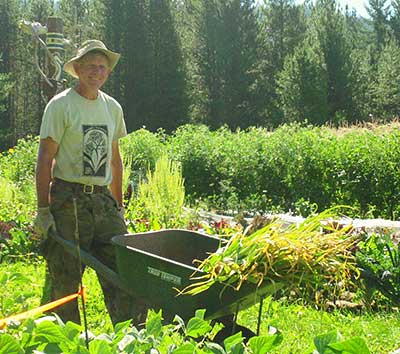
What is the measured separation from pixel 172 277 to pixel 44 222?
1.26 metres

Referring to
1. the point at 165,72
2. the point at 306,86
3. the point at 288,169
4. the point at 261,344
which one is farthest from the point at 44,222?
the point at 165,72

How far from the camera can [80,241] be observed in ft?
13.2

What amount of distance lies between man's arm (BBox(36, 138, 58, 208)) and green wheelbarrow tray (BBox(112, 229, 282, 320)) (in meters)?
0.66

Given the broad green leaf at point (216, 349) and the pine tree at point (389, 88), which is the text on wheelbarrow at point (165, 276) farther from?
the pine tree at point (389, 88)

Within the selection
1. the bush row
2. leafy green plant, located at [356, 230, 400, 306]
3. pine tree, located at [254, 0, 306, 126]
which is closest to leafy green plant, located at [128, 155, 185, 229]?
the bush row

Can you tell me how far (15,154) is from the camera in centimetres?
1231

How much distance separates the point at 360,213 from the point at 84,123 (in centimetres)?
695

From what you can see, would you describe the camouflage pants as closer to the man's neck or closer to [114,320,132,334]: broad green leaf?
the man's neck

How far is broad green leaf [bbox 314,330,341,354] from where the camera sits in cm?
164

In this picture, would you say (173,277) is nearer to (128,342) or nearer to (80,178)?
(128,342)

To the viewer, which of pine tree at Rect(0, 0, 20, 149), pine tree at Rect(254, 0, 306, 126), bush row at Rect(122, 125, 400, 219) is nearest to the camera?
bush row at Rect(122, 125, 400, 219)

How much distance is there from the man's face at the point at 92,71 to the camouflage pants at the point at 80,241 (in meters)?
0.64

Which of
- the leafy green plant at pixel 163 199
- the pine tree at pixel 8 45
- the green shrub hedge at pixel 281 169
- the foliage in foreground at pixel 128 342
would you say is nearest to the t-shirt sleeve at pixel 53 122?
the foliage in foreground at pixel 128 342

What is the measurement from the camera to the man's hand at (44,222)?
3.89 m
